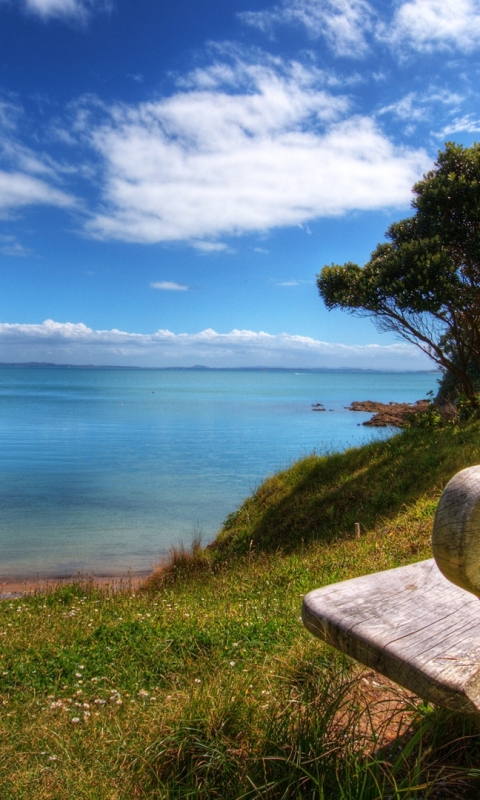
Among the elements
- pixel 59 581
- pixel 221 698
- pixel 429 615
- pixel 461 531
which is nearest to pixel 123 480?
pixel 59 581

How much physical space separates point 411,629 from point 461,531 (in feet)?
2.68

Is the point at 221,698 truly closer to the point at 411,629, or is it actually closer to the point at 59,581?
the point at 411,629

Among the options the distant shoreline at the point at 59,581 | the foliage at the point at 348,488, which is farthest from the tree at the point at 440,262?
the distant shoreline at the point at 59,581

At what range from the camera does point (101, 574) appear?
42.7ft

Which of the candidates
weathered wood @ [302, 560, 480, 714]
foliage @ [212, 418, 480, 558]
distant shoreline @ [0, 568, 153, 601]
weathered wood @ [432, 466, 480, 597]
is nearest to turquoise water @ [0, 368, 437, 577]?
distant shoreline @ [0, 568, 153, 601]

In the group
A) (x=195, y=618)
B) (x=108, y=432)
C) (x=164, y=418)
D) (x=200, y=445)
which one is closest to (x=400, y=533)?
(x=195, y=618)

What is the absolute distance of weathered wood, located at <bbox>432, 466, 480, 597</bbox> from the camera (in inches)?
65.7

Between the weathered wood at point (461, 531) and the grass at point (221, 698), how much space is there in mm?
1030

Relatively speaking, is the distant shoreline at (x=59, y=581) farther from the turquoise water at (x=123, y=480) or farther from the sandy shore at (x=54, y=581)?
the turquoise water at (x=123, y=480)

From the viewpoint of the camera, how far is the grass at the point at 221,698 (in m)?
2.61

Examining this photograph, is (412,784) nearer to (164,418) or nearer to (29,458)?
(29,458)

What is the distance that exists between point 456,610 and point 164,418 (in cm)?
5279

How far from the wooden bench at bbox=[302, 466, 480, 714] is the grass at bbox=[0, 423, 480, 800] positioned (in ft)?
1.52

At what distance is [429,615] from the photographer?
2.46 m
